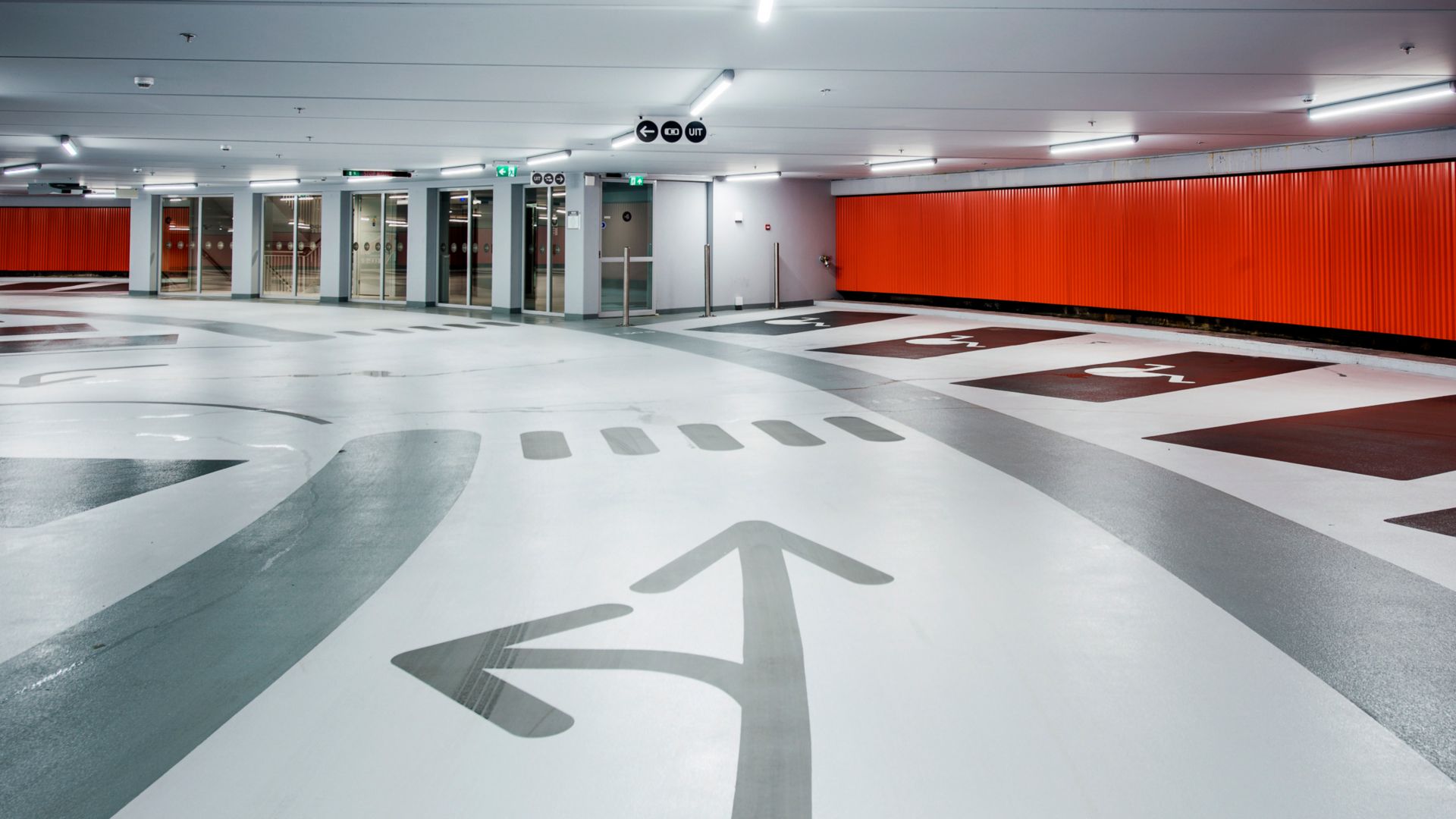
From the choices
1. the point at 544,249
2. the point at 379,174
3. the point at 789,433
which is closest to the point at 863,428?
the point at 789,433

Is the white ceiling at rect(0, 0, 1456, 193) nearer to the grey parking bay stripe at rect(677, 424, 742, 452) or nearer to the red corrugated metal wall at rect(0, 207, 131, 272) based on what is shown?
the grey parking bay stripe at rect(677, 424, 742, 452)

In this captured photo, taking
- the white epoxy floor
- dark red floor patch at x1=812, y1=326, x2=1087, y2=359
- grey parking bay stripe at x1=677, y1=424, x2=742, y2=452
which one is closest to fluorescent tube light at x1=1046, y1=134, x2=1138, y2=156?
dark red floor patch at x1=812, y1=326, x2=1087, y2=359

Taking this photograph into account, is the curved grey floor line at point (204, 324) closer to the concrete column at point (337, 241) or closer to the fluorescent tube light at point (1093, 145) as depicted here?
the concrete column at point (337, 241)

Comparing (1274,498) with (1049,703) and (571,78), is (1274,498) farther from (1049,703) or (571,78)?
(571,78)

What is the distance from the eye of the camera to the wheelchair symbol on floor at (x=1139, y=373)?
11.3 m

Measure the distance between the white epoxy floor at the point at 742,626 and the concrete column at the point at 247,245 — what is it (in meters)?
18.5

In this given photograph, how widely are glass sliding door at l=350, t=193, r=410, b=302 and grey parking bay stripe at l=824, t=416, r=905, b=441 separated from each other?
712 inches

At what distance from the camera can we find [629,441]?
24.6ft

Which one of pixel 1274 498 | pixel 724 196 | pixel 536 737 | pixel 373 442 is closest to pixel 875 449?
pixel 1274 498

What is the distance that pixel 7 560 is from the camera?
15.1ft

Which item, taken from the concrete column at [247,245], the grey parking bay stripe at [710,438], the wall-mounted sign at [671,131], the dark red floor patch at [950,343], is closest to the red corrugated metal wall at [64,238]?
the concrete column at [247,245]

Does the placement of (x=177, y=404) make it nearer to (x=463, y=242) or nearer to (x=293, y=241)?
(x=463, y=242)

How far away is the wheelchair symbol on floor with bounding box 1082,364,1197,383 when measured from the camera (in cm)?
1130

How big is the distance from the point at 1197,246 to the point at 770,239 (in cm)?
878
